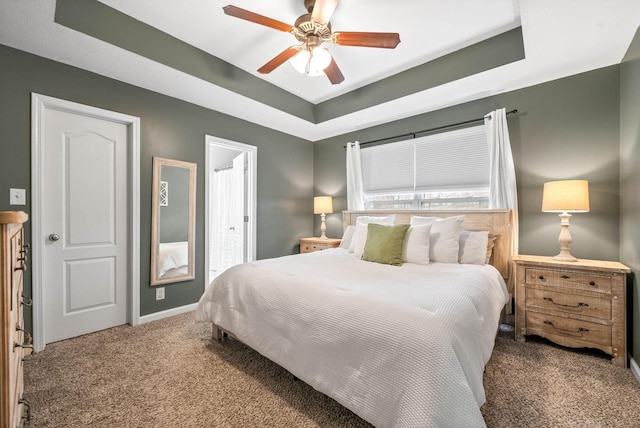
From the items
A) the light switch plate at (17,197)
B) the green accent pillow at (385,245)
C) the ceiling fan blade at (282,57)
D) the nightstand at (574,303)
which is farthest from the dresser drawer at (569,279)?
the light switch plate at (17,197)

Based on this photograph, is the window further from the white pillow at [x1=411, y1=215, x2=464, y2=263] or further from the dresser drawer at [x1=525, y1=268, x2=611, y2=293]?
the dresser drawer at [x1=525, y1=268, x2=611, y2=293]

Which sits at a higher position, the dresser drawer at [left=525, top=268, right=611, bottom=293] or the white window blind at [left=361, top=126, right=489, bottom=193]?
the white window blind at [left=361, top=126, right=489, bottom=193]

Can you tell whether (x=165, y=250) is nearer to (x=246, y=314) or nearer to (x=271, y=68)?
(x=246, y=314)

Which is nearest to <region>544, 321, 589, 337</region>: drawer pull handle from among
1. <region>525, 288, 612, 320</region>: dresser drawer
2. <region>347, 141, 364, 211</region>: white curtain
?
<region>525, 288, 612, 320</region>: dresser drawer

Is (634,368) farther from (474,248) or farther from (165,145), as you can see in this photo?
(165,145)

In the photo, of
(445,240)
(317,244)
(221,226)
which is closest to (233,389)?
(445,240)

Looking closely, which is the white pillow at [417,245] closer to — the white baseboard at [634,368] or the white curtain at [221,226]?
the white baseboard at [634,368]

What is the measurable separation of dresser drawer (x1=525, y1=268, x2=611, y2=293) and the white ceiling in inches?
72.3

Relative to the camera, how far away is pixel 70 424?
1.45 metres

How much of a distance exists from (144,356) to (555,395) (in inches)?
113

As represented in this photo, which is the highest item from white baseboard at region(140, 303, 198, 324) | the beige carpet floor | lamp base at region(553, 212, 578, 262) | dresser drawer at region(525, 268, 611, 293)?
lamp base at region(553, 212, 578, 262)

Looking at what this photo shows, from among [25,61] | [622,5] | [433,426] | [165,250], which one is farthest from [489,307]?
[25,61]

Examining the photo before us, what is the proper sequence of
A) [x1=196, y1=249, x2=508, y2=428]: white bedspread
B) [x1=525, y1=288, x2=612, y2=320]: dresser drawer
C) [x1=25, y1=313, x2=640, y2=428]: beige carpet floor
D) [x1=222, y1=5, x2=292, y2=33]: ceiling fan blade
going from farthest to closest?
[x1=525, y1=288, x2=612, y2=320]: dresser drawer, [x1=222, y1=5, x2=292, y2=33]: ceiling fan blade, [x1=25, y1=313, x2=640, y2=428]: beige carpet floor, [x1=196, y1=249, x2=508, y2=428]: white bedspread

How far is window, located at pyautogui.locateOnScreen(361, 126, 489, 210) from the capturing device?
3150 mm
